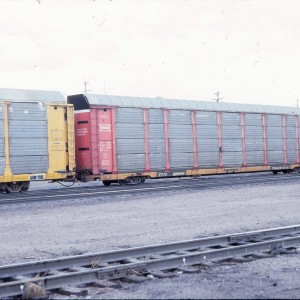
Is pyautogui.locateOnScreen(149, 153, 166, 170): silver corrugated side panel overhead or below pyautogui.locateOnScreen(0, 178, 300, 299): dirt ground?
overhead

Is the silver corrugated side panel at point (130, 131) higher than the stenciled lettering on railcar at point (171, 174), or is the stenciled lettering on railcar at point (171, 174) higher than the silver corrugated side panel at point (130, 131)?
the silver corrugated side panel at point (130, 131)

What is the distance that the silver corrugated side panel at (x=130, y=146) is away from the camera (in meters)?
22.7

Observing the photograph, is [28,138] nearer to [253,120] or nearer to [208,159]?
[208,159]

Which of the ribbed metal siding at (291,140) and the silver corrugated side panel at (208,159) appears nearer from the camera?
the silver corrugated side panel at (208,159)

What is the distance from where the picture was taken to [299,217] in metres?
13.3

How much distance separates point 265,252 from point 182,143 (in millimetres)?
16215

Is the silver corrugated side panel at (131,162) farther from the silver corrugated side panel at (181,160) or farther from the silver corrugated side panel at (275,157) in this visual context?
the silver corrugated side panel at (275,157)

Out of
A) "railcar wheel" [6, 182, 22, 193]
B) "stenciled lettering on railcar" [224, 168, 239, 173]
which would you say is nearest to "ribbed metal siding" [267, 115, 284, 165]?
"stenciled lettering on railcar" [224, 168, 239, 173]

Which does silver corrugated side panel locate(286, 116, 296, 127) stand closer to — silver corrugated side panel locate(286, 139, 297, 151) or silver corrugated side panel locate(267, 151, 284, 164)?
silver corrugated side panel locate(286, 139, 297, 151)

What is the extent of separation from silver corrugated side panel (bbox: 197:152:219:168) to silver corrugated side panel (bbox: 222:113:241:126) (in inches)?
70.9

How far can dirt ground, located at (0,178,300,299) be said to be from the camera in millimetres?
6508

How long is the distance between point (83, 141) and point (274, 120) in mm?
12036

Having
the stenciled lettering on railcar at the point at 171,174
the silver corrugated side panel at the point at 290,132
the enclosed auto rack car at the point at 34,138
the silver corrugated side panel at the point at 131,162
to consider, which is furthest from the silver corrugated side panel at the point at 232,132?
the enclosed auto rack car at the point at 34,138

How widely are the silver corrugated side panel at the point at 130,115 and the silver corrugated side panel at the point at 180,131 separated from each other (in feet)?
5.87
